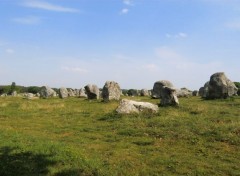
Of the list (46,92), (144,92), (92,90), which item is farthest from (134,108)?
(144,92)

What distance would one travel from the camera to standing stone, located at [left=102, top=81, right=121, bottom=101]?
42750 millimetres

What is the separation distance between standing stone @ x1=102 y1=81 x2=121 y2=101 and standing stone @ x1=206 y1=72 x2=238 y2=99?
1025 cm

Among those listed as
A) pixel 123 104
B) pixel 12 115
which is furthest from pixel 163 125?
pixel 12 115

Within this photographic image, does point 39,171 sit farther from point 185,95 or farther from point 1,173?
point 185,95

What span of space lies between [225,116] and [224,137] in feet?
22.4

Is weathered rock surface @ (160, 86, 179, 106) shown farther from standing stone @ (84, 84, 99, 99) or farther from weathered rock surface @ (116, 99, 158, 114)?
standing stone @ (84, 84, 99, 99)

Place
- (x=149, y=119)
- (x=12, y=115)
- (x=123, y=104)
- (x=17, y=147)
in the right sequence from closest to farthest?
(x=17, y=147) < (x=149, y=119) < (x=123, y=104) < (x=12, y=115)

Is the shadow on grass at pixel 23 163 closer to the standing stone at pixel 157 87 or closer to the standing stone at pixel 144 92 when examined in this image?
the standing stone at pixel 157 87

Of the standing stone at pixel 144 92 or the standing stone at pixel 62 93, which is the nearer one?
the standing stone at pixel 62 93

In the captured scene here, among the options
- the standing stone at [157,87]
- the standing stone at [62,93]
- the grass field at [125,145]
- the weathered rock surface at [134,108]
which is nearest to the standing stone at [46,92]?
the standing stone at [62,93]

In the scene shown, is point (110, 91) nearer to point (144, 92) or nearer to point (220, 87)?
point (220, 87)

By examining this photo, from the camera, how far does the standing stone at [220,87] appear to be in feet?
135

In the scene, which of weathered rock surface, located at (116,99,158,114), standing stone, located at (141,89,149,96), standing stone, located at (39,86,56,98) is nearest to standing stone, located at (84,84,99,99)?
standing stone, located at (39,86,56,98)

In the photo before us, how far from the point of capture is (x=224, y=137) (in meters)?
18.6
